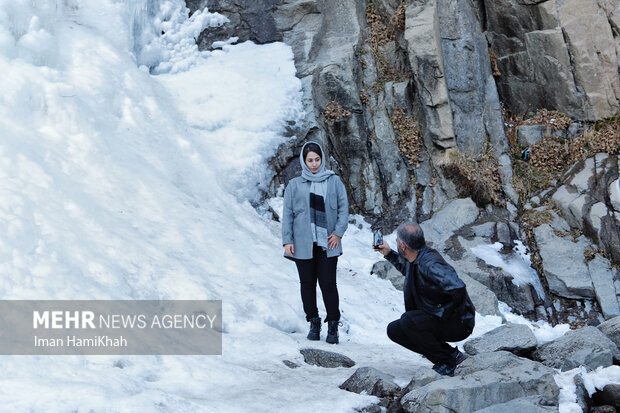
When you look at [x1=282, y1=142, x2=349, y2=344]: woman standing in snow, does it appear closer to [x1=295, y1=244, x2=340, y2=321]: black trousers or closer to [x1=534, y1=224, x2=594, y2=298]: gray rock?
[x1=295, y1=244, x2=340, y2=321]: black trousers

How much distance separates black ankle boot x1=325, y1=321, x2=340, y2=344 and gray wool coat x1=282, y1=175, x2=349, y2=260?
716 millimetres

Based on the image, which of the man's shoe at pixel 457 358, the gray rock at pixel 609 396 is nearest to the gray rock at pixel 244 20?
the man's shoe at pixel 457 358

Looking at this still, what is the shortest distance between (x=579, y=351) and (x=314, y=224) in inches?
102

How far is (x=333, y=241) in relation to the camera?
5781mm

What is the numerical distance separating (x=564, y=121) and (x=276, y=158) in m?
5.82

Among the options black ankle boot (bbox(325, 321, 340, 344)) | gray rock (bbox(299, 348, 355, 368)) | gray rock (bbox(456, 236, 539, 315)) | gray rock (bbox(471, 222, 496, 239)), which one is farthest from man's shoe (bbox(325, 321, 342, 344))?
gray rock (bbox(471, 222, 496, 239))

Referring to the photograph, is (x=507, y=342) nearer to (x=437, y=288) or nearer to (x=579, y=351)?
(x=579, y=351)

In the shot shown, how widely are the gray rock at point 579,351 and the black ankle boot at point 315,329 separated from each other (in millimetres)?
2113

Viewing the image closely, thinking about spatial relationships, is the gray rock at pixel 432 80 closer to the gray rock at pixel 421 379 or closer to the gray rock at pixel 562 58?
the gray rock at pixel 562 58

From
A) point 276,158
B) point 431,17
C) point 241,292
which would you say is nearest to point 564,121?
point 431,17

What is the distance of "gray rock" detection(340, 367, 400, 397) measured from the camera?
4492 mm

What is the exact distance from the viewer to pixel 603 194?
33.8ft

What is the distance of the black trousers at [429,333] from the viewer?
4719 millimetres

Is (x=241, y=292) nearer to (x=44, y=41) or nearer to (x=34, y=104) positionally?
(x=34, y=104)
